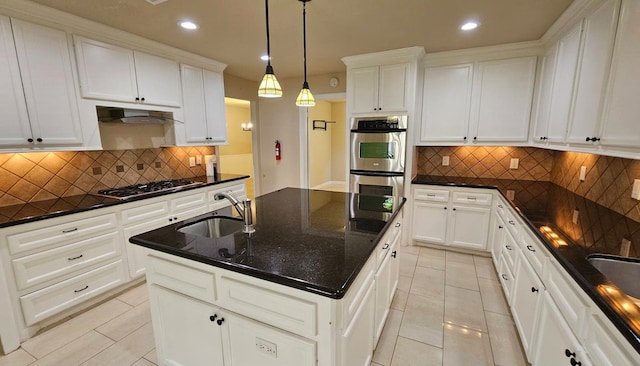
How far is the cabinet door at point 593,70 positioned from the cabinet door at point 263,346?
84.8 inches

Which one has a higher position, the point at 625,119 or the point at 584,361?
the point at 625,119

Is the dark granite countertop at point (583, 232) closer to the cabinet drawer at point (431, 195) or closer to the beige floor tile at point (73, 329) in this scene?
the cabinet drawer at point (431, 195)

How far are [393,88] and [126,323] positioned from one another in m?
3.51

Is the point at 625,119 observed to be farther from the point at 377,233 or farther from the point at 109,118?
the point at 109,118

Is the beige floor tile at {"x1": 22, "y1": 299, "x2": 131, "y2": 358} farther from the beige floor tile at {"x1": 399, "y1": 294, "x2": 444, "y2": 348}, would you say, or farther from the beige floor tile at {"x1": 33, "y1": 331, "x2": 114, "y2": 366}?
the beige floor tile at {"x1": 399, "y1": 294, "x2": 444, "y2": 348}

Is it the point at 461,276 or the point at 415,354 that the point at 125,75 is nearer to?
the point at 415,354

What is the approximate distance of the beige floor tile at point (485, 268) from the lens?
282cm

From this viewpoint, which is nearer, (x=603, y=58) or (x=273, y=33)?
(x=603, y=58)

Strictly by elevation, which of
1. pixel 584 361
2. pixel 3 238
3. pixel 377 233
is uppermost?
pixel 377 233

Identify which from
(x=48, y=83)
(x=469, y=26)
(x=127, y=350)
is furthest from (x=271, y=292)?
(x=469, y=26)

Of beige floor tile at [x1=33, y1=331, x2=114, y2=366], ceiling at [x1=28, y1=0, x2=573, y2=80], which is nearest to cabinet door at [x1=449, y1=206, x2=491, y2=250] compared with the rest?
ceiling at [x1=28, y1=0, x2=573, y2=80]

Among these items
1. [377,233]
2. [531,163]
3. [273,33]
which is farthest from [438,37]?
[377,233]

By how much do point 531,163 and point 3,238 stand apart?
4.96 m

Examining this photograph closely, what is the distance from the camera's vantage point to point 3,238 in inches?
70.6
